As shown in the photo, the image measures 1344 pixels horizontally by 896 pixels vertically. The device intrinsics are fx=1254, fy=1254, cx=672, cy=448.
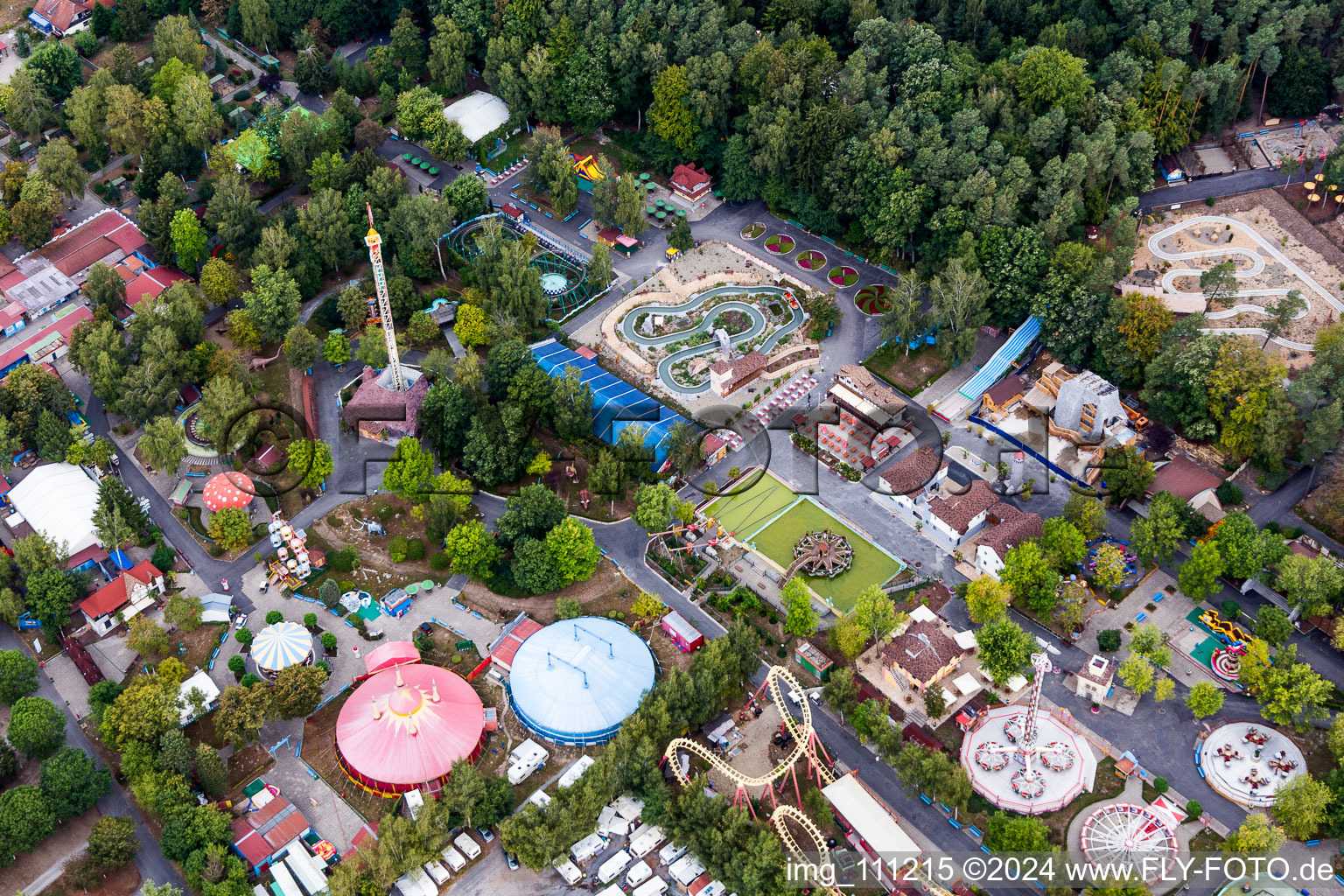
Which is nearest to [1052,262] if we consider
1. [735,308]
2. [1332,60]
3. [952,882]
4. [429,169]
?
[735,308]

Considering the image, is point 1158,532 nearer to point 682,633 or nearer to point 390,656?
point 682,633

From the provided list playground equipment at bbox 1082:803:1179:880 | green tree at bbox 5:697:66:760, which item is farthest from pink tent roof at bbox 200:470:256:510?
playground equipment at bbox 1082:803:1179:880

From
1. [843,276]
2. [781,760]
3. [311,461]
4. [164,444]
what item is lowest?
[781,760]

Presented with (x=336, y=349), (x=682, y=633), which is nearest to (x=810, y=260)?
(x=682, y=633)

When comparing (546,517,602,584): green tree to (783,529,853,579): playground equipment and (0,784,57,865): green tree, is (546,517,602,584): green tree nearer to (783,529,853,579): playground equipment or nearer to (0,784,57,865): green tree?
(783,529,853,579): playground equipment

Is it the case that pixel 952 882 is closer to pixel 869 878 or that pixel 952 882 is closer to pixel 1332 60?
pixel 869 878

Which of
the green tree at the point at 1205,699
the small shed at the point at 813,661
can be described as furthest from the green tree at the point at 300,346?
the green tree at the point at 1205,699
